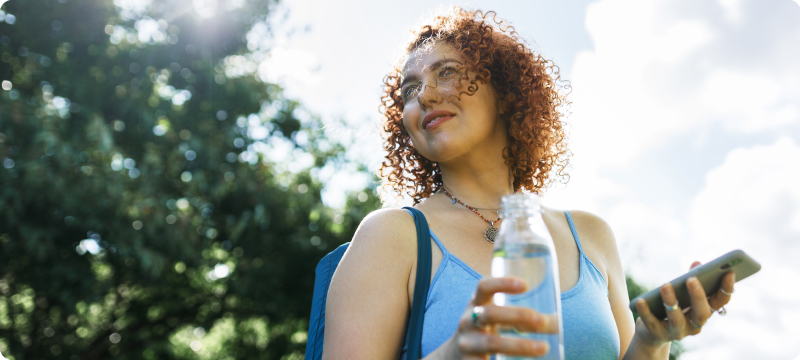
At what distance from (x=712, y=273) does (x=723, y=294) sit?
0.06 m

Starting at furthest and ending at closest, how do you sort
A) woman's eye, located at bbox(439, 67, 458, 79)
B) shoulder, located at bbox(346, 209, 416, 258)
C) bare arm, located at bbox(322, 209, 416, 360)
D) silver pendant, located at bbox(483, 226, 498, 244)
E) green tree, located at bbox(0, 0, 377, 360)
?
green tree, located at bbox(0, 0, 377, 360), woman's eye, located at bbox(439, 67, 458, 79), silver pendant, located at bbox(483, 226, 498, 244), shoulder, located at bbox(346, 209, 416, 258), bare arm, located at bbox(322, 209, 416, 360)

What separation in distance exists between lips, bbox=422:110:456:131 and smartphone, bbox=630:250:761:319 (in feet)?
3.25

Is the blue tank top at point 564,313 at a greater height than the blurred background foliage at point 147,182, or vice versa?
the blurred background foliage at point 147,182

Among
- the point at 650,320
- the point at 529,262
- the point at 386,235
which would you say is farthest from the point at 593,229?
the point at 529,262

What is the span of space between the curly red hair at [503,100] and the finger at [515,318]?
4.37 feet

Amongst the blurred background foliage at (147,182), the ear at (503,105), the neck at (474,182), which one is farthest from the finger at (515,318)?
the blurred background foliage at (147,182)

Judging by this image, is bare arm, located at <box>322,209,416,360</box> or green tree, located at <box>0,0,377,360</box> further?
green tree, located at <box>0,0,377,360</box>

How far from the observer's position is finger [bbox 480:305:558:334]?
2.88 feet

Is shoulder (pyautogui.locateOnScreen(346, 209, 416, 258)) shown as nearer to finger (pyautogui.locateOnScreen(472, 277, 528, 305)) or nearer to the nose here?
the nose

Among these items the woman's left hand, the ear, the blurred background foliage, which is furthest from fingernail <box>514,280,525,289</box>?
the blurred background foliage

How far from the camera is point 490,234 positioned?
1.97m

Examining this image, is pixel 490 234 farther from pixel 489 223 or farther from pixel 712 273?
pixel 712 273

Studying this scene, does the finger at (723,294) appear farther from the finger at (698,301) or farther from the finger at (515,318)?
the finger at (515,318)

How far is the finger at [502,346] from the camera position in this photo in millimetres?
868
